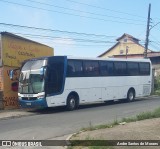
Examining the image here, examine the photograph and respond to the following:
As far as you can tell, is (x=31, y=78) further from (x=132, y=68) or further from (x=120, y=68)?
(x=132, y=68)

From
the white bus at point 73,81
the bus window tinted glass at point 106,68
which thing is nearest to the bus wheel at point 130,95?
the white bus at point 73,81

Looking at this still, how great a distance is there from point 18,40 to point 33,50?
1.56 meters

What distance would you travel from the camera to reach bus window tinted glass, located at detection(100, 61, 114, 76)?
24.1 metres

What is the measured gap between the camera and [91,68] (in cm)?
2319

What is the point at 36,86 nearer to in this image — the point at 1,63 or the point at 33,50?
the point at 1,63

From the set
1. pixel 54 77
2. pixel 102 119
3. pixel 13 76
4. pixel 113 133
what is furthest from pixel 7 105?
pixel 113 133

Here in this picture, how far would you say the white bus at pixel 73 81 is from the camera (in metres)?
20.1

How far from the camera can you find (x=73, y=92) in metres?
21.8

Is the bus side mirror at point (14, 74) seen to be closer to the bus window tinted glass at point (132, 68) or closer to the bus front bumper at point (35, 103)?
the bus front bumper at point (35, 103)

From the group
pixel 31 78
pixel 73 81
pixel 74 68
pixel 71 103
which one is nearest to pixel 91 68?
pixel 74 68

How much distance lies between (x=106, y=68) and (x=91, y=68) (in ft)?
5.32

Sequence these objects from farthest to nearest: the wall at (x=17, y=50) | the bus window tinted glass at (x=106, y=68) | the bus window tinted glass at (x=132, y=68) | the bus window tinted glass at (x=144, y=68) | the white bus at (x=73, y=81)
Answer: the bus window tinted glass at (x=144, y=68), the bus window tinted glass at (x=132, y=68), the bus window tinted glass at (x=106, y=68), the wall at (x=17, y=50), the white bus at (x=73, y=81)

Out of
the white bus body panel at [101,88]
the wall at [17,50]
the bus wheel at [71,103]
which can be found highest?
the wall at [17,50]

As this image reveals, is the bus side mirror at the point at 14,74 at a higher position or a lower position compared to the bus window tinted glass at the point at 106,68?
lower
